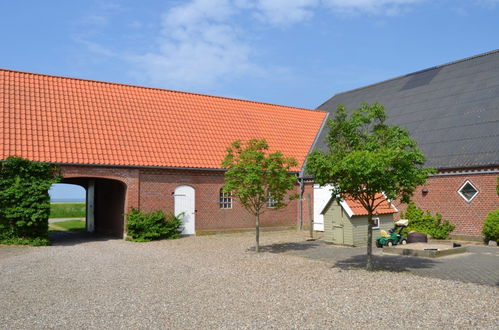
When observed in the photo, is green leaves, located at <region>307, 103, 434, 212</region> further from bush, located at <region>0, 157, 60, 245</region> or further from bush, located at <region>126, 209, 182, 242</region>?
bush, located at <region>0, 157, 60, 245</region>

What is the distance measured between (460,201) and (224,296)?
1347 centimetres

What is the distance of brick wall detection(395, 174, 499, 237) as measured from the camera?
1750 cm

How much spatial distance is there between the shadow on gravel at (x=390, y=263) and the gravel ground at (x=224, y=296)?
2.20ft

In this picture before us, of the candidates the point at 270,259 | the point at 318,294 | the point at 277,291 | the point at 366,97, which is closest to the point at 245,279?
the point at 277,291

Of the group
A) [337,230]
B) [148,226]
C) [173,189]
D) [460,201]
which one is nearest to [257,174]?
[337,230]

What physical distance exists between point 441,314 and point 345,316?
5.32 ft

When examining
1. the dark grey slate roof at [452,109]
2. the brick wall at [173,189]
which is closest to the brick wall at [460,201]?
the dark grey slate roof at [452,109]

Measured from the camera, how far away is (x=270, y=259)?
14125 millimetres

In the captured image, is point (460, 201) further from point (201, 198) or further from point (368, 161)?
point (201, 198)

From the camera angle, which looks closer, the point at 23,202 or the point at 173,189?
the point at 23,202

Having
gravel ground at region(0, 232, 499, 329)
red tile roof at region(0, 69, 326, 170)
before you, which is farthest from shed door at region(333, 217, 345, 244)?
red tile roof at region(0, 69, 326, 170)

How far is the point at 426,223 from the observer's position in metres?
19.0

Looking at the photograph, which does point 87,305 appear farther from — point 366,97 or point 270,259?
point 366,97

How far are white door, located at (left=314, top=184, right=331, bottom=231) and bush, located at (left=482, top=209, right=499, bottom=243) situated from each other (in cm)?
871
